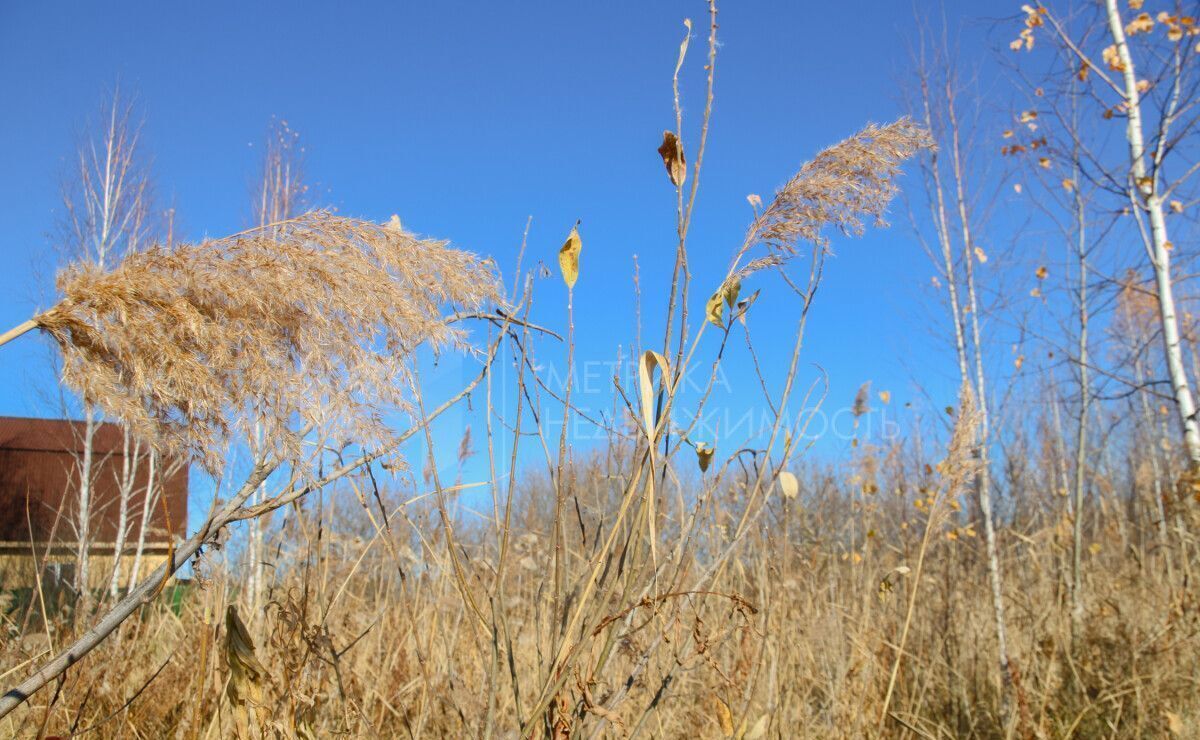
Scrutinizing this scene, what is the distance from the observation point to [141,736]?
7.79 feet

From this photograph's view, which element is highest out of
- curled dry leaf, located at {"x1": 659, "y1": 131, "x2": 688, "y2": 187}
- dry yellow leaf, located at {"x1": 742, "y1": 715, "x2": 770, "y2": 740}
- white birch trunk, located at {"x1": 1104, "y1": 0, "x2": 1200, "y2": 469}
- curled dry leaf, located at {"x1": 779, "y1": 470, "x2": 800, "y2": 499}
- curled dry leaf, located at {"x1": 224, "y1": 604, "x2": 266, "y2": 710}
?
white birch trunk, located at {"x1": 1104, "y1": 0, "x2": 1200, "y2": 469}

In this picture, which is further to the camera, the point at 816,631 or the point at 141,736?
the point at 816,631

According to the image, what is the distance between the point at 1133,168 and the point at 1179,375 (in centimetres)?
123

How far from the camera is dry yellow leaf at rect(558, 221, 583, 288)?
4.28ft

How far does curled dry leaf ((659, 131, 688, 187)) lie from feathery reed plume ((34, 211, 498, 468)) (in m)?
0.41

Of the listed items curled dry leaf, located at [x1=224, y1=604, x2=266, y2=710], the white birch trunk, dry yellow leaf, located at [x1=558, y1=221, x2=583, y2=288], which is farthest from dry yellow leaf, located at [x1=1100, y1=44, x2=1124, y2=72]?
curled dry leaf, located at [x1=224, y1=604, x2=266, y2=710]

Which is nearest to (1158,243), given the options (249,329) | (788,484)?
(788,484)

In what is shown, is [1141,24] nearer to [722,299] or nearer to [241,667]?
[722,299]

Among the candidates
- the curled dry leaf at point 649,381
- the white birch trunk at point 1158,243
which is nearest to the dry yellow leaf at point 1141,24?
the white birch trunk at point 1158,243

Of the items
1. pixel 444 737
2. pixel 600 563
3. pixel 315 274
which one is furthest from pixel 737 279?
pixel 444 737

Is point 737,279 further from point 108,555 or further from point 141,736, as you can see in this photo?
point 108,555

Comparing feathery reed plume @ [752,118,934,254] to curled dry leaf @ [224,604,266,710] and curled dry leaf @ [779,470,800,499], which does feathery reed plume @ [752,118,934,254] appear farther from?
curled dry leaf @ [224,604,266,710]

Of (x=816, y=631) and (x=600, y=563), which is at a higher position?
(x=600, y=563)

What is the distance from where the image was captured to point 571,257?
1309mm
